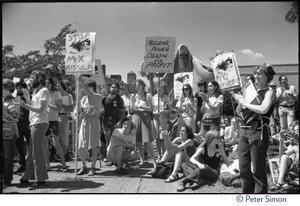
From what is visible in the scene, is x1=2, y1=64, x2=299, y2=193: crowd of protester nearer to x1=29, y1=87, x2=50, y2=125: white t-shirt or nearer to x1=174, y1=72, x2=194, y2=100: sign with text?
x1=29, y1=87, x2=50, y2=125: white t-shirt

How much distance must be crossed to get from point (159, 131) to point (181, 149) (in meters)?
1.61

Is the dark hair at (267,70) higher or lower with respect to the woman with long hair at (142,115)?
higher

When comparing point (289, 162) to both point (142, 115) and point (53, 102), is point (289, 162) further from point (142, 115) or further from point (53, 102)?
point (53, 102)

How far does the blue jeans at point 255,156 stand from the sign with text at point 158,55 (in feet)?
7.87

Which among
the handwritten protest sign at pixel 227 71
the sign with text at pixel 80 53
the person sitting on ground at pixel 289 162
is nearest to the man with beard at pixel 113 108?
the sign with text at pixel 80 53

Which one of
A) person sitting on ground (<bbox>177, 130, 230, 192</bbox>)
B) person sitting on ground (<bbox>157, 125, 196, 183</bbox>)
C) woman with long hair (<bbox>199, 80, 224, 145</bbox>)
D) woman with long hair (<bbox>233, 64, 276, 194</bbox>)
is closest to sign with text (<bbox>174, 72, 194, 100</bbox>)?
woman with long hair (<bbox>199, 80, 224, 145</bbox>)

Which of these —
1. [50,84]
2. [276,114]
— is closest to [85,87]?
[50,84]

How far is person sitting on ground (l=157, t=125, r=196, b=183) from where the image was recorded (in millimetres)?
4891

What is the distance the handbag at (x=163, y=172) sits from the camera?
16.6 ft

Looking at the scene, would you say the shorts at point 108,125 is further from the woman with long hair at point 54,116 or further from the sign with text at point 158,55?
the sign with text at point 158,55

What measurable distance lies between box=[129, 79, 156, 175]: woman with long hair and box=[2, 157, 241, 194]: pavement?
586 mm

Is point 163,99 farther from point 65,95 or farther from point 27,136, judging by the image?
point 27,136

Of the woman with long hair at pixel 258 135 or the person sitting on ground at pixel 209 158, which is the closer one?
the woman with long hair at pixel 258 135

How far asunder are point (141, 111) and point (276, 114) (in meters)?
5.66
